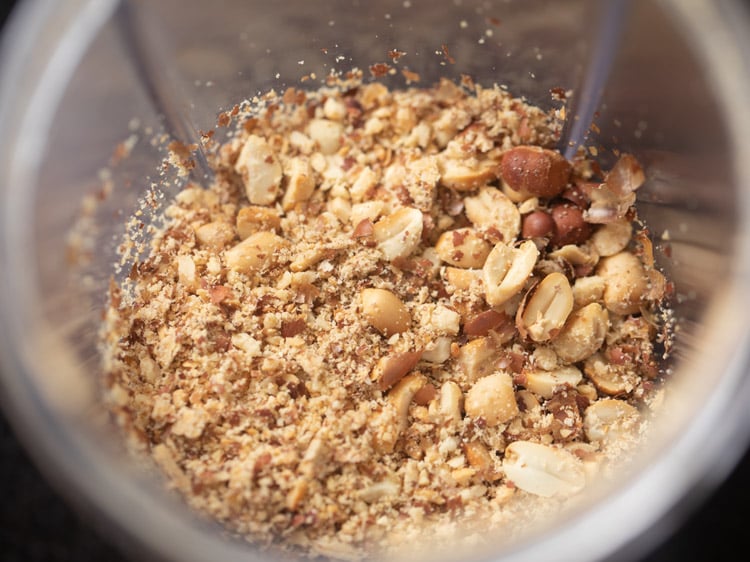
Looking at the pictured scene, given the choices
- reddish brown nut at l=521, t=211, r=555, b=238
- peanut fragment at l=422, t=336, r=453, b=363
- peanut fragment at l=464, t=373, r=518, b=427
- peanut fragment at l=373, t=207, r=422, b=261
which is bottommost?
peanut fragment at l=464, t=373, r=518, b=427

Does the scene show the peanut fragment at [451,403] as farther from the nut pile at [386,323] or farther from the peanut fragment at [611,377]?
the peanut fragment at [611,377]

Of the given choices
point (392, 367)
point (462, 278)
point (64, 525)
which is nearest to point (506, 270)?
point (462, 278)

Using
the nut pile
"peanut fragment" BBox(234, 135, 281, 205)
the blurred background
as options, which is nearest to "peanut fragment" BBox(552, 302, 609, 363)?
A: the nut pile

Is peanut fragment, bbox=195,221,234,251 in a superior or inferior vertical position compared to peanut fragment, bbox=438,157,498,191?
superior

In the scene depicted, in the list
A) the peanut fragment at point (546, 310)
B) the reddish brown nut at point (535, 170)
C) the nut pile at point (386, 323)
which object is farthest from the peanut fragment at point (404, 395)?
the reddish brown nut at point (535, 170)

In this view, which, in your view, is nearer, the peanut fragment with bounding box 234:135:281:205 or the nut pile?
the nut pile

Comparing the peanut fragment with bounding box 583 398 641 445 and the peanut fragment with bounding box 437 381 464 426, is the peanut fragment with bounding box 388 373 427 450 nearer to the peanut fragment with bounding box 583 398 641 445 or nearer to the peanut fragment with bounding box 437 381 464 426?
the peanut fragment with bounding box 437 381 464 426

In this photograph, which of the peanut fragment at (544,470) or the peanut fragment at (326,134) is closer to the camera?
the peanut fragment at (544,470)
